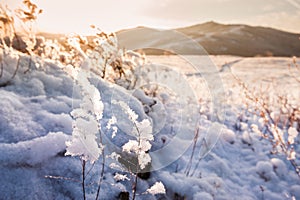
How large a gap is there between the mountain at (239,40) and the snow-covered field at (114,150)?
31645 millimetres

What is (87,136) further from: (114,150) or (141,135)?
(114,150)

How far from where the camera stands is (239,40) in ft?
148

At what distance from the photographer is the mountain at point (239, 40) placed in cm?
3797

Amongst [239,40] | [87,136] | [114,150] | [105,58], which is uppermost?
[239,40]

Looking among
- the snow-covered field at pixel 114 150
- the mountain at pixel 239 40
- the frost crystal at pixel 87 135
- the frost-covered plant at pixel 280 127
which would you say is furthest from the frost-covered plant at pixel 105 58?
the mountain at pixel 239 40

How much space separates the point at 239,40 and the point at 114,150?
47.4m

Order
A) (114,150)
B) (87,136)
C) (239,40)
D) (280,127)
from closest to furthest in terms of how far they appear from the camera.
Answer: (87,136), (114,150), (280,127), (239,40)

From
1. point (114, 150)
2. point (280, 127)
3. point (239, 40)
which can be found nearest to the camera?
point (114, 150)

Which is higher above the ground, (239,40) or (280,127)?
(239,40)

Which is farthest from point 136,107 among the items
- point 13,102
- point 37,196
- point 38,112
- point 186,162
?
point 37,196

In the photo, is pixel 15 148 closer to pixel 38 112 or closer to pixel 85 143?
pixel 38 112

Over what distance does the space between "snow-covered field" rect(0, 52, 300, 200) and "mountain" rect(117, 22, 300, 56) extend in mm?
31645

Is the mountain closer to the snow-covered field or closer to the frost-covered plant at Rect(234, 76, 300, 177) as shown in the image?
the frost-covered plant at Rect(234, 76, 300, 177)

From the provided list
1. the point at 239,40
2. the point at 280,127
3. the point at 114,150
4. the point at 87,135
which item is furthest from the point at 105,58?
the point at 239,40
